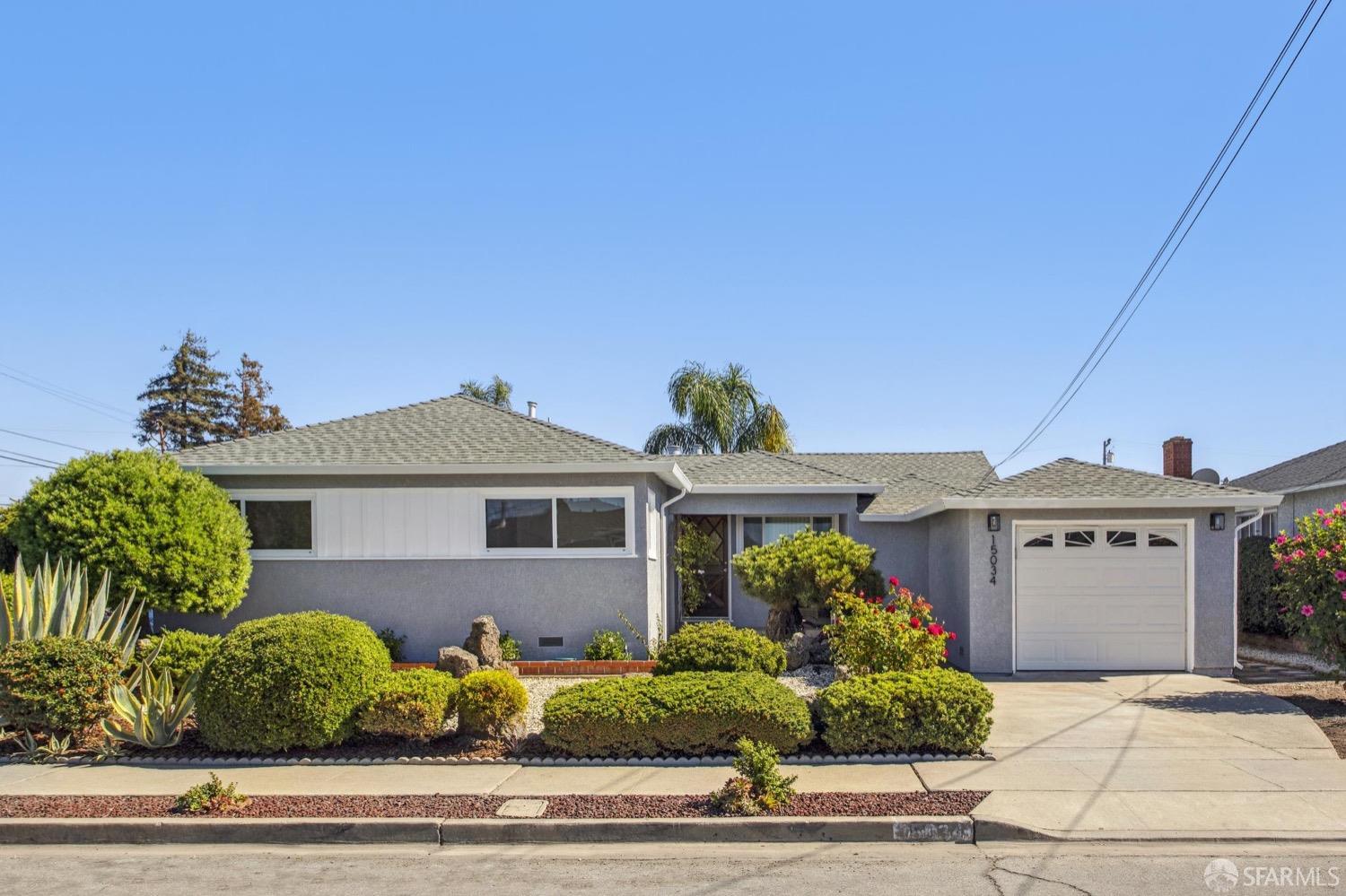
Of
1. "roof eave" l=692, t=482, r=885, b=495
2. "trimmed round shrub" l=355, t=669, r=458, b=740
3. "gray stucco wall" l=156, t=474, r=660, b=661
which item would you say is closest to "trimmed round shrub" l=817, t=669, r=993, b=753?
"trimmed round shrub" l=355, t=669, r=458, b=740

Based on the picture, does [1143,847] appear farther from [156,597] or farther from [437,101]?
[437,101]

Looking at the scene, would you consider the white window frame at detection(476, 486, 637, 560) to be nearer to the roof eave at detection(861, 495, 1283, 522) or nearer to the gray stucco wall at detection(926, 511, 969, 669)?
the roof eave at detection(861, 495, 1283, 522)

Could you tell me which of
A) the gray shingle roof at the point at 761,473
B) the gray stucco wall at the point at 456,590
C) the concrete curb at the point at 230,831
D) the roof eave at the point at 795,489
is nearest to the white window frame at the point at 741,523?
the gray shingle roof at the point at 761,473

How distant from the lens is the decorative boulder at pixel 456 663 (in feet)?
35.6

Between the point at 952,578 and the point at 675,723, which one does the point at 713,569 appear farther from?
the point at 675,723

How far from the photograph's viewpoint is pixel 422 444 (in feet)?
47.2

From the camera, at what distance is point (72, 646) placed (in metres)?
9.15

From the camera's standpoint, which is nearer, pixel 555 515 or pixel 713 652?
pixel 713 652

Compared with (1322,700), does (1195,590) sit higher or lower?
higher

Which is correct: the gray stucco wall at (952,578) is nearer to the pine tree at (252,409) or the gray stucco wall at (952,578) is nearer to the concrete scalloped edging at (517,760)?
the concrete scalloped edging at (517,760)

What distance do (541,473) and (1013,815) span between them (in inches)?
333

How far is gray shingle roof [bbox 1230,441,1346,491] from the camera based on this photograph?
19.2 metres

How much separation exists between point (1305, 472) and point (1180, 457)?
245 centimetres

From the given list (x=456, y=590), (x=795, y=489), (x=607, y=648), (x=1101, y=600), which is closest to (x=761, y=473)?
(x=795, y=489)
